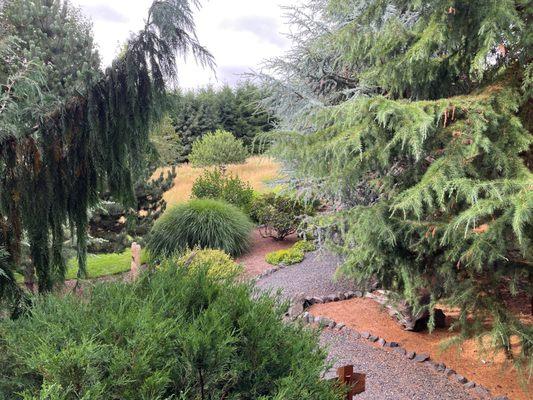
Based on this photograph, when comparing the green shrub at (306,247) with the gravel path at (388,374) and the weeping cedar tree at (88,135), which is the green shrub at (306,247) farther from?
the weeping cedar tree at (88,135)

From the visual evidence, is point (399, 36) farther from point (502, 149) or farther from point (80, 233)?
point (80, 233)

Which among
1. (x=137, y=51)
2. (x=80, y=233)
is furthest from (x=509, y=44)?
(x=80, y=233)

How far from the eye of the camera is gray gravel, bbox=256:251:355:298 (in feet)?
20.8

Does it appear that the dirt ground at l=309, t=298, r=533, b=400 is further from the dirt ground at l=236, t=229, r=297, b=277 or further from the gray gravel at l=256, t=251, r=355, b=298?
the dirt ground at l=236, t=229, r=297, b=277

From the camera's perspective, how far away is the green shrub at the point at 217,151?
17.2m

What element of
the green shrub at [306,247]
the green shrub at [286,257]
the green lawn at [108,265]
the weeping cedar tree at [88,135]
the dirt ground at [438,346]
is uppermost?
the weeping cedar tree at [88,135]

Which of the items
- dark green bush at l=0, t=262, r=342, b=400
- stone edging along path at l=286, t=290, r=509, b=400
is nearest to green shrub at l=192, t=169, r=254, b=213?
stone edging along path at l=286, t=290, r=509, b=400

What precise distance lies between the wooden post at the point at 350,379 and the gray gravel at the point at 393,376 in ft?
3.29

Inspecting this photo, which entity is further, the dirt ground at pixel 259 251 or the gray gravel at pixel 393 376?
the dirt ground at pixel 259 251

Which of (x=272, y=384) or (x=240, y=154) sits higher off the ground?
(x=240, y=154)

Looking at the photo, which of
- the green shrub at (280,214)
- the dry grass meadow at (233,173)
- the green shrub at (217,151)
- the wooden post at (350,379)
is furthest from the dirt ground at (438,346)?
the green shrub at (217,151)

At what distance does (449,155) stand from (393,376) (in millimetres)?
2248

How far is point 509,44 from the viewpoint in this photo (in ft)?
9.66

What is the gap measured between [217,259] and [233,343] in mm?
4959
